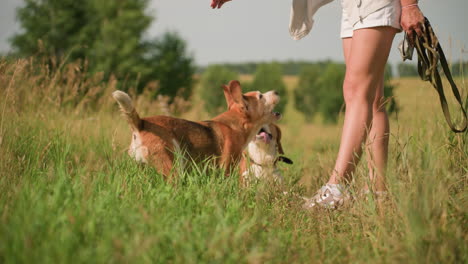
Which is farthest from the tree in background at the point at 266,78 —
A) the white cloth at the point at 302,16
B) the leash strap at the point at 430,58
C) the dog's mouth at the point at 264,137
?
the leash strap at the point at 430,58

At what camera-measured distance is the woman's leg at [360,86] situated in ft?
10.0

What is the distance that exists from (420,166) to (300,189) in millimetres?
1744

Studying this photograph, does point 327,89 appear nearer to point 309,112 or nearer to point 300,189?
point 309,112

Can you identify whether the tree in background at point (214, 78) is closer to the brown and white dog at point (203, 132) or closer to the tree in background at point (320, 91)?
the tree in background at point (320, 91)

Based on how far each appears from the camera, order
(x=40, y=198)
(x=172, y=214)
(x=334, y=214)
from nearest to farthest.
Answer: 1. (x=40, y=198)
2. (x=172, y=214)
3. (x=334, y=214)

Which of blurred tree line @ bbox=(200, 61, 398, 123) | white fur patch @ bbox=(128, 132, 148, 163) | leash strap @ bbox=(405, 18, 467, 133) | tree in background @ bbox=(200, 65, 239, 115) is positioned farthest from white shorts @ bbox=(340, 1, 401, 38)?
tree in background @ bbox=(200, 65, 239, 115)

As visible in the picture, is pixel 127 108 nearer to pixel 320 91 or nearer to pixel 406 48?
pixel 406 48

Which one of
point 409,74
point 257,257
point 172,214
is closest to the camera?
point 257,257

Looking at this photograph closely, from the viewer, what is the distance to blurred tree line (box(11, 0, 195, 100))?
1341 inches

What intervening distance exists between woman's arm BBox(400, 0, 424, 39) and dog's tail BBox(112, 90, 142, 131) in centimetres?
230

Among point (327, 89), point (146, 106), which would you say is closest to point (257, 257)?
point (146, 106)

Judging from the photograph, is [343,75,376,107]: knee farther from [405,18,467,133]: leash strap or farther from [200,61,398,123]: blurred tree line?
[200,61,398,123]: blurred tree line

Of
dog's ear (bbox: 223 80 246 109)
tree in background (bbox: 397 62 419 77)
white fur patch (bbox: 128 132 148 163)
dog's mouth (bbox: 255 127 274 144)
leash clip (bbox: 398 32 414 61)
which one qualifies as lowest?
dog's mouth (bbox: 255 127 274 144)

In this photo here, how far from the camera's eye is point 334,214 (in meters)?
3.00
